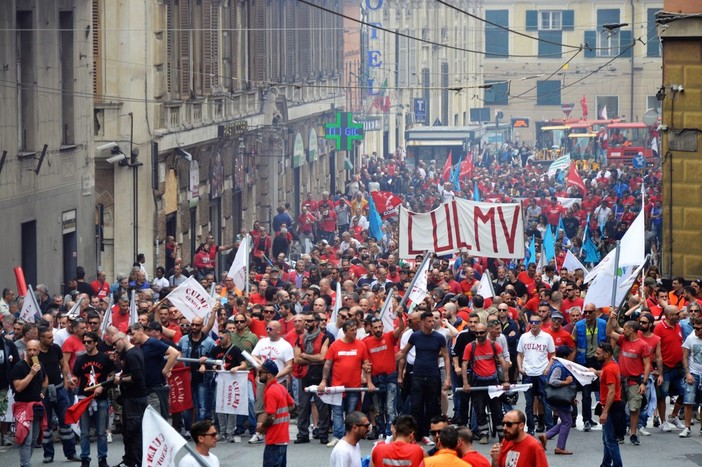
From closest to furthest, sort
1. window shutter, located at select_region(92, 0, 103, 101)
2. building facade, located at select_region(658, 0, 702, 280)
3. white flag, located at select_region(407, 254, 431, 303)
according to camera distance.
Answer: white flag, located at select_region(407, 254, 431, 303)
building facade, located at select_region(658, 0, 702, 280)
window shutter, located at select_region(92, 0, 103, 101)

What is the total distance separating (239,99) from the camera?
145ft

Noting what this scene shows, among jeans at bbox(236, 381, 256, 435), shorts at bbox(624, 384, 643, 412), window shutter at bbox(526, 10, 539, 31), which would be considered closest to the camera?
shorts at bbox(624, 384, 643, 412)

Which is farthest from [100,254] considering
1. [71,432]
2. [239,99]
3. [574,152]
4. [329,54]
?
[574,152]

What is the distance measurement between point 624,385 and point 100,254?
18.1 metres

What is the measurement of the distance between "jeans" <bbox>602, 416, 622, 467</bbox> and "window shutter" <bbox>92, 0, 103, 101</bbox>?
1991 centimetres

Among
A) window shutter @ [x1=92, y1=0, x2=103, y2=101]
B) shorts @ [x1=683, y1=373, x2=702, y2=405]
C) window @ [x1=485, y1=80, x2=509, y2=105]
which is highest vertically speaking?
window shutter @ [x1=92, y1=0, x2=103, y2=101]

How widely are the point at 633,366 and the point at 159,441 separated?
24.7 feet

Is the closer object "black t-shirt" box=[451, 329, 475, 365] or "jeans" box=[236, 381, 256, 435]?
"black t-shirt" box=[451, 329, 475, 365]

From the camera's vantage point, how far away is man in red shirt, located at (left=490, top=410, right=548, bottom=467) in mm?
12438

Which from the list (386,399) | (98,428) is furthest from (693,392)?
(98,428)

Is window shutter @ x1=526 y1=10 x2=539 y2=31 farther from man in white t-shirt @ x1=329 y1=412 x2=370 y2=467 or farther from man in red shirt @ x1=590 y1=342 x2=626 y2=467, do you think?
man in white t-shirt @ x1=329 y1=412 x2=370 y2=467

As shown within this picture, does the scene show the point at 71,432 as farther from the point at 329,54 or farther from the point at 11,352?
the point at 329,54

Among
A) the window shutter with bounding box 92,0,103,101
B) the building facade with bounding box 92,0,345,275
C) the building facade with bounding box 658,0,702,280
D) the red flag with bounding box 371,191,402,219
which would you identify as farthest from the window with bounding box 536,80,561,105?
the building facade with bounding box 658,0,702,280

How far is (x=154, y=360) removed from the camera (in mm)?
16922
